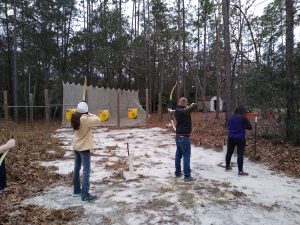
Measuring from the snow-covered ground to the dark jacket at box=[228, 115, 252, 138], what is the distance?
0.89 m

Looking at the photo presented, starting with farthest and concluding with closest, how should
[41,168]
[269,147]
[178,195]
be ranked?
[269,147], [41,168], [178,195]

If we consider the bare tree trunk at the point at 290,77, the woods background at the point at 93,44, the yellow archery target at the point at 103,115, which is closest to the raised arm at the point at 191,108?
the bare tree trunk at the point at 290,77

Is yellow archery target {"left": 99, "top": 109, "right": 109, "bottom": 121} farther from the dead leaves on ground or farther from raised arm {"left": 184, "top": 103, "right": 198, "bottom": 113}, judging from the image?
raised arm {"left": 184, "top": 103, "right": 198, "bottom": 113}

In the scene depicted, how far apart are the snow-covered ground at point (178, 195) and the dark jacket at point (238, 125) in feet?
2.91

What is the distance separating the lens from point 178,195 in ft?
18.8

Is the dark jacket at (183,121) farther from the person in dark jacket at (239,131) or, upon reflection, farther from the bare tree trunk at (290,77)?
the bare tree trunk at (290,77)

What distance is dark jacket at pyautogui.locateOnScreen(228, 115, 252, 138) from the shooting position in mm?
7293

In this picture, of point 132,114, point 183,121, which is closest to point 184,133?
point 183,121

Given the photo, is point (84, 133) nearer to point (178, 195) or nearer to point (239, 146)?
point (178, 195)

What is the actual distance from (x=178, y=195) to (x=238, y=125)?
2.44 m

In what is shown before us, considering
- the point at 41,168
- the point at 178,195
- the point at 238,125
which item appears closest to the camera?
the point at 178,195

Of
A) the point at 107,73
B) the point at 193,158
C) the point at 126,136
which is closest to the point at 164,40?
the point at 107,73

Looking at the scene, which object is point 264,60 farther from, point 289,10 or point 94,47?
point 94,47

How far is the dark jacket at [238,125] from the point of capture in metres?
7.29
